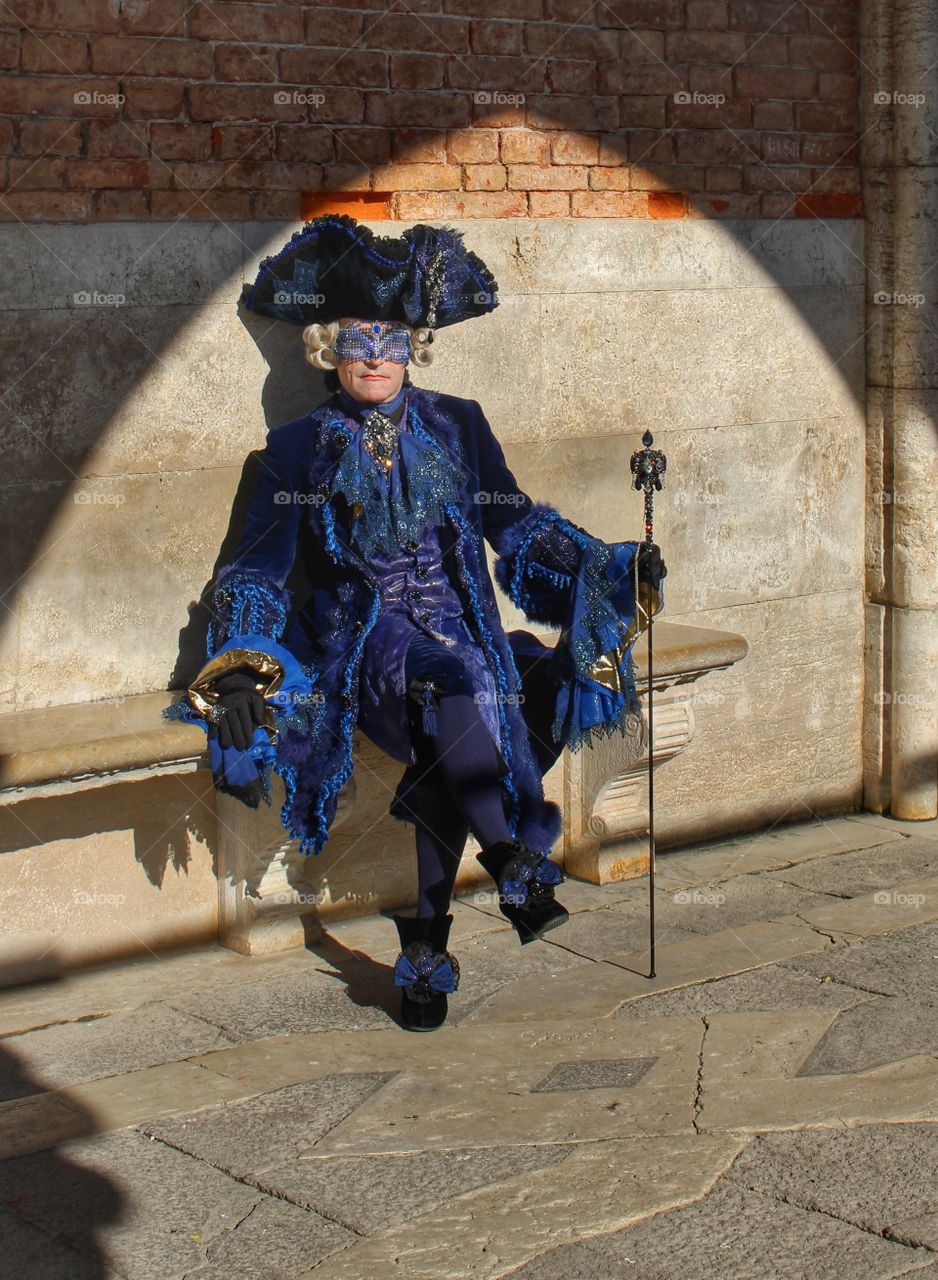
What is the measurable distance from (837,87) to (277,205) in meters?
2.15

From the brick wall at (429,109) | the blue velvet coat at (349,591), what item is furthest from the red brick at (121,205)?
the blue velvet coat at (349,591)

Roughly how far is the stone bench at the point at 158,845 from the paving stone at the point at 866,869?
0.69m

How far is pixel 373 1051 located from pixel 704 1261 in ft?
3.90

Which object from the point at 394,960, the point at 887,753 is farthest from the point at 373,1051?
the point at 887,753

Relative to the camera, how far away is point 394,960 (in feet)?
16.2

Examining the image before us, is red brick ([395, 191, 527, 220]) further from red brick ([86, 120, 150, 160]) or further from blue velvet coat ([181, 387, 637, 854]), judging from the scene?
red brick ([86, 120, 150, 160])

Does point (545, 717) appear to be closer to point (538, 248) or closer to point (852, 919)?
point (852, 919)

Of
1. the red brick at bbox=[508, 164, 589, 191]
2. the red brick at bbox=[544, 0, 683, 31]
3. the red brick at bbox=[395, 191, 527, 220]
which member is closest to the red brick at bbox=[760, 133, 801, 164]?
the red brick at bbox=[544, 0, 683, 31]

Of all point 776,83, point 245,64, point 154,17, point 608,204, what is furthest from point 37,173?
point 776,83

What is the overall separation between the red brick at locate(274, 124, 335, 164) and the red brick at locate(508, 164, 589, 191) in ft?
1.85

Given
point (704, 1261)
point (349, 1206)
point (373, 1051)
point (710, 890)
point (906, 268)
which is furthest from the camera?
point (906, 268)

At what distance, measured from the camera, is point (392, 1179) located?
3.56 m

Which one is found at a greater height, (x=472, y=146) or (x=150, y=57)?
(x=150, y=57)

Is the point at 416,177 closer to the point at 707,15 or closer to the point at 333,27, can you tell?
the point at 333,27
